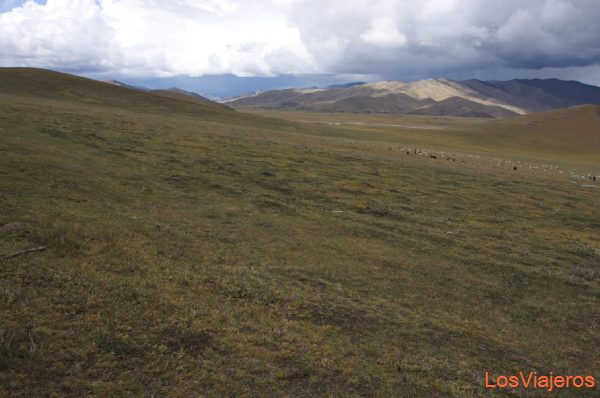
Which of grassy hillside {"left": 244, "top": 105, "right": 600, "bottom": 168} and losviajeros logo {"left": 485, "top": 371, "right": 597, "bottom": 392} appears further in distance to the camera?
grassy hillside {"left": 244, "top": 105, "right": 600, "bottom": 168}

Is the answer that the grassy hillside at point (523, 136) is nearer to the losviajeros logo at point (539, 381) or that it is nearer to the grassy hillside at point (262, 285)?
the grassy hillside at point (262, 285)

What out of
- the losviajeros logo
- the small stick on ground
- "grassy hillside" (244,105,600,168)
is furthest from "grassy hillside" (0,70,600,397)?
"grassy hillside" (244,105,600,168)

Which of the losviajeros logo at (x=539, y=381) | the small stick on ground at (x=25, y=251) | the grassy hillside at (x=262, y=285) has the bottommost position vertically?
the losviajeros logo at (x=539, y=381)

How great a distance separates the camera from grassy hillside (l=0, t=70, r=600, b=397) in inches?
386

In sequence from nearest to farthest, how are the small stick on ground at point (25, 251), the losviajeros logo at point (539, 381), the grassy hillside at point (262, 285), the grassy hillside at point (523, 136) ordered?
the grassy hillside at point (262, 285)
the losviajeros logo at point (539, 381)
the small stick on ground at point (25, 251)
the grassy hillside at point (523, 136)

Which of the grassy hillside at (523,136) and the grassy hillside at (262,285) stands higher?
the grassy hillside at (523,136)

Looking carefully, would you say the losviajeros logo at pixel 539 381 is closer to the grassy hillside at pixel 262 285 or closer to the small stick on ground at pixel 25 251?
the grassy hillside at pixel 262 285

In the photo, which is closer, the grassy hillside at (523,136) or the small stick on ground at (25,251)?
the small stick on ground at (25,251)

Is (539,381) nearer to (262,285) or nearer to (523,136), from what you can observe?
(262,285)

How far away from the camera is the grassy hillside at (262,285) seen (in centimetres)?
980

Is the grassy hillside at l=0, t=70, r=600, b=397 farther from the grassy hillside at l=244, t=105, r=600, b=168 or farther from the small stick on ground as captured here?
the grassy hillside at l=244, t=105, r=600, b=168

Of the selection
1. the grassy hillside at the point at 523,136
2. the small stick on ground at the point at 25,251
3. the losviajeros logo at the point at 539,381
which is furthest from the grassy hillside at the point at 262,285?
the grassy hillside at the point at 523,136

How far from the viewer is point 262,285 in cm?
1486

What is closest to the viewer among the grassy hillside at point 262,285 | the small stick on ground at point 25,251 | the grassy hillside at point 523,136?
the grassy hillside at point 262,285
